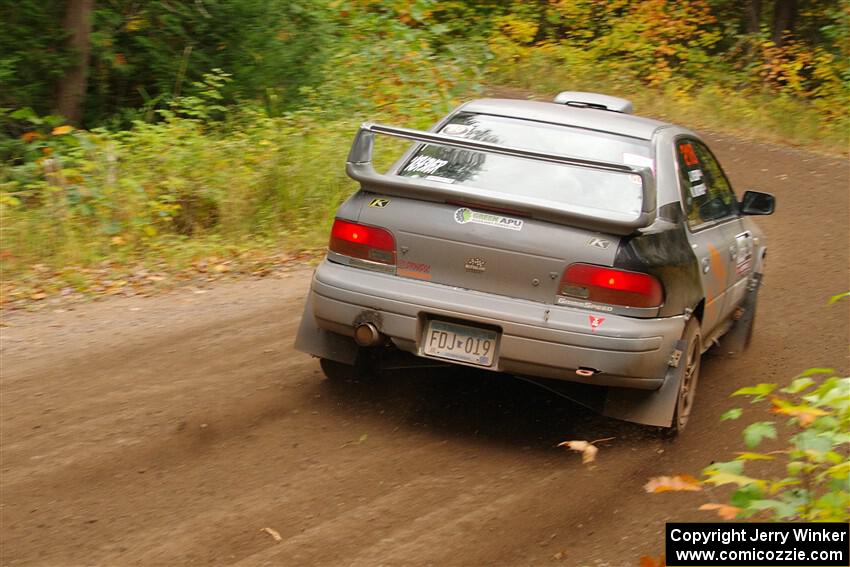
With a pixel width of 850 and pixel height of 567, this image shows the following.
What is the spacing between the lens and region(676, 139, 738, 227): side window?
6.32 m

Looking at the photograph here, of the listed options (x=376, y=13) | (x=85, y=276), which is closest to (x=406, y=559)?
(x=85, y=276)

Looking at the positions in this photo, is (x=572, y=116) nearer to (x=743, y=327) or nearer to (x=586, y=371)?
(x=586, y=371)

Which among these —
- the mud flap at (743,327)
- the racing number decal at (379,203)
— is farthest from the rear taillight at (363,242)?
the mud flap at (743,327)

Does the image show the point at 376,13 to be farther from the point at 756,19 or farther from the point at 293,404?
the point at 293,404

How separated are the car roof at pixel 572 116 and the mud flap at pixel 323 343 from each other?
1.70 m

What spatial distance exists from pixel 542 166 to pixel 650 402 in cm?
143

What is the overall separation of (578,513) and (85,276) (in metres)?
5.19

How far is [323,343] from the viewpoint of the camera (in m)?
6.04

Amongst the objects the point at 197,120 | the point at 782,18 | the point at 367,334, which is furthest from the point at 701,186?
the point at 782,18

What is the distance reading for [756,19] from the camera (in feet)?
82.1

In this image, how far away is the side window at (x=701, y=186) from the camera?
6.32m

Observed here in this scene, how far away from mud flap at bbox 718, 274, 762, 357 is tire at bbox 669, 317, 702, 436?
5.36 feet

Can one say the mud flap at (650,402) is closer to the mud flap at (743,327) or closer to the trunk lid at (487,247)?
the trunk lid at (487,247)

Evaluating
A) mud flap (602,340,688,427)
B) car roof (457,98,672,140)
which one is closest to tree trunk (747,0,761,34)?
car roof (457,98,672,140)
